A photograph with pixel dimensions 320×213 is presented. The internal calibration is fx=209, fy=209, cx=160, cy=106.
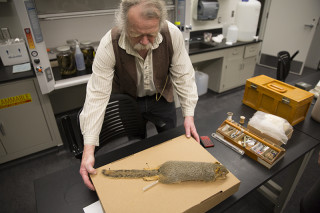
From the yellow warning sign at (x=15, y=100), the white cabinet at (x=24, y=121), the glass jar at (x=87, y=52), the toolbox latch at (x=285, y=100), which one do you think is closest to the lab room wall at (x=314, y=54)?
the toolbox latch at (x=285, y=100)

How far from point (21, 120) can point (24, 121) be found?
3 centimetres

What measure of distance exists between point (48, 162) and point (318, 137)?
2203 mm

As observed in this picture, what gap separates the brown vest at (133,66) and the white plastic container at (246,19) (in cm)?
231

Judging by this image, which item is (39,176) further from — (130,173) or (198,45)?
(198,45)

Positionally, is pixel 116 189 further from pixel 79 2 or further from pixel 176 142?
pixel 79 2

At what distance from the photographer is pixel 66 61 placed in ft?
6.54

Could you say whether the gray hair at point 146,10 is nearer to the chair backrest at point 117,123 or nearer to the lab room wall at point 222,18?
the chair backrest at point 117,123

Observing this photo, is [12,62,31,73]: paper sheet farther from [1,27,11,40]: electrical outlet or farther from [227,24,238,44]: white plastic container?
[227,24,238,44]: white plastic container

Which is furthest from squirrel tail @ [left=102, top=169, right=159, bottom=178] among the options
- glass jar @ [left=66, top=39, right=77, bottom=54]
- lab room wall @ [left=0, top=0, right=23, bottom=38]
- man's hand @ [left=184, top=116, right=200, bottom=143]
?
lab room wall @ [left=0, top=0, right=23, bottom=38]

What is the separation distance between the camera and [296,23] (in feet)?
11.9

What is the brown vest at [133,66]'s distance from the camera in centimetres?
115

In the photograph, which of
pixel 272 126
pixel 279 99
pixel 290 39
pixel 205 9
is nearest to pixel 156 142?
pixel 272 126

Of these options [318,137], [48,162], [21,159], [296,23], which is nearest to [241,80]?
[296,23]

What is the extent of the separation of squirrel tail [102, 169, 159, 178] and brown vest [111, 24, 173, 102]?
588 mm
